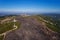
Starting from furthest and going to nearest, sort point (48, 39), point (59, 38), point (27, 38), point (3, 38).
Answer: point (59, 38)
point (48, 39)
point (27, 38)
point (3, 38)

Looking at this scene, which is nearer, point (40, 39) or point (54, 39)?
point (40, 39)

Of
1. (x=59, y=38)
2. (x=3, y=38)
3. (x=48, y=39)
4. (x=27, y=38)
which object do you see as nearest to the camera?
(x=3, y=38)

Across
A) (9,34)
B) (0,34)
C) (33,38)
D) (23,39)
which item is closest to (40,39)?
(33,38)

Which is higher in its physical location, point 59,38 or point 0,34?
point 0,34

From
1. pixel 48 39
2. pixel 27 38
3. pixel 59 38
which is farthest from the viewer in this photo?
pixel 59 38

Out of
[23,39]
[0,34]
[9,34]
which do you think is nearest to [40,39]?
[23,39]

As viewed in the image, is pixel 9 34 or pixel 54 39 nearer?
pixel 9 34

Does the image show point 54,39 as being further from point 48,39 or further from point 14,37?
point 14,37

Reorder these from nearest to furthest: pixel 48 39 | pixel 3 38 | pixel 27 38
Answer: pixel 3 38
pixel 27 38
pixel 48 39

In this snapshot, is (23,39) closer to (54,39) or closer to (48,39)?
(48,39)
